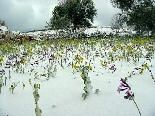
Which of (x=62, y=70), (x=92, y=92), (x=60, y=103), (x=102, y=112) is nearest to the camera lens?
(x=102, y=112)

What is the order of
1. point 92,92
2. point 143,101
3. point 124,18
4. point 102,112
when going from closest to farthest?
point 102,112 → point 143,101 → point 92,92 → point 124,18

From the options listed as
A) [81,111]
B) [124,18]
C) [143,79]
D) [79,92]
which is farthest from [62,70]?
[124,18]

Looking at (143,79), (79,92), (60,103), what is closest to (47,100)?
→ (60,103)

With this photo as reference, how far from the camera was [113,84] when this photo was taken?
334cm

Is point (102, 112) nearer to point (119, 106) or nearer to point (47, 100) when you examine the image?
point (119, 106)

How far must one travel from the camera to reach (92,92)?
2945 millimetres

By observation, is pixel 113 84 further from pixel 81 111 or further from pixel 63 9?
pixel 63 9

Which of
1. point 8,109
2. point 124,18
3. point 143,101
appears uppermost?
point 124,18

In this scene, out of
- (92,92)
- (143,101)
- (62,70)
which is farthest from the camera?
(62,70)

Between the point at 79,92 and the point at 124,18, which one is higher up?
the point at 124,18

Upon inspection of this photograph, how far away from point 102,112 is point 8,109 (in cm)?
138

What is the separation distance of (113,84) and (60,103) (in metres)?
1.20

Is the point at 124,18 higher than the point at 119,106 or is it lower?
higher

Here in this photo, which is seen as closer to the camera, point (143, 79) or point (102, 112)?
point (102, 112)
